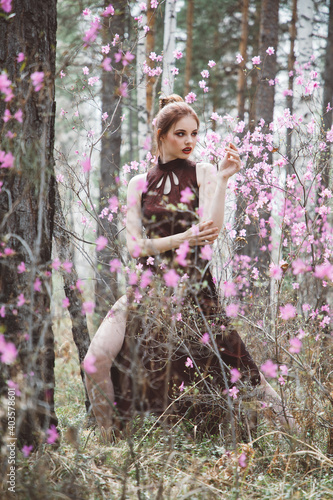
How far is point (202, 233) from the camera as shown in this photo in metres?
2.30

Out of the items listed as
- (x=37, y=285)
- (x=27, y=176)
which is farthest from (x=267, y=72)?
(x=37, y=285)

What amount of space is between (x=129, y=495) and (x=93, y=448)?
25.3 inches

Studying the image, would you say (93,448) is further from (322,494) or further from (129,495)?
(322,494)

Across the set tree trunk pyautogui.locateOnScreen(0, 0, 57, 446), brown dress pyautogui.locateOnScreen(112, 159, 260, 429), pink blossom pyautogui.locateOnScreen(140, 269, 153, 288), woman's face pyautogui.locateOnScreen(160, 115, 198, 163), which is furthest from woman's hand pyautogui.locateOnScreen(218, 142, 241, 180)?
tree trunk pyautogui.locateOnScreen(0, 0, 57, 446)

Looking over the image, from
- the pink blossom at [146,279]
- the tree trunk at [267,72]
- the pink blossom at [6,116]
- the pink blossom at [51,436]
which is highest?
the tree trunk at [267,72]

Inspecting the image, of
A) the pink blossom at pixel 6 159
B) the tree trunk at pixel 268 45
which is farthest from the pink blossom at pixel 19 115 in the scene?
the tree trunk at pixel 268 45

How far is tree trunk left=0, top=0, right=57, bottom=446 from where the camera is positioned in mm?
1828

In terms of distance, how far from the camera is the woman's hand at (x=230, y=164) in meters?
2.42

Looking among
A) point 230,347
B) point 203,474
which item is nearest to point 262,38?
point 230,347

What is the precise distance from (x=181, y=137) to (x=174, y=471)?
1818mm

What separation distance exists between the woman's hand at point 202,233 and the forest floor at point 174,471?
0.92 meters

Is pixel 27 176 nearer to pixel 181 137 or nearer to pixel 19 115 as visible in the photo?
pixel 19 115

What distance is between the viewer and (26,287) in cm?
185

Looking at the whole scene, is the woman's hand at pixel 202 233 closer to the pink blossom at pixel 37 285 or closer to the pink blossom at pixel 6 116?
the pink blossom at pixel 37 285
